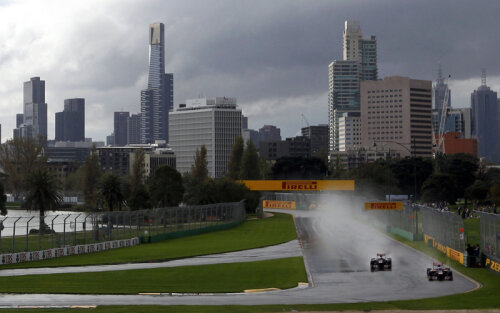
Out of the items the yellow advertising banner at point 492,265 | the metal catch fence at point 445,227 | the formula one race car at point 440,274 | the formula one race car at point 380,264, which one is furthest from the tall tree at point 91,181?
the formula one race car at point 440,274

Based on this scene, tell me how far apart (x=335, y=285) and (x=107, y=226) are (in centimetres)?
3664

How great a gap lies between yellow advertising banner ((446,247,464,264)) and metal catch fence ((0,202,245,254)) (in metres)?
33.1

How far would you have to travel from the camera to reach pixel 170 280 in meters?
48.0

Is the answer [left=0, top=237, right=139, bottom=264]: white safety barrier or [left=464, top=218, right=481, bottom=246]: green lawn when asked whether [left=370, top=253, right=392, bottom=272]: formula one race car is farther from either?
[left=0, top=237, right=139, bottom=264]: white safety barrier

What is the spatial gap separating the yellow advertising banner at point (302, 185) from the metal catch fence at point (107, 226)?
753 inches

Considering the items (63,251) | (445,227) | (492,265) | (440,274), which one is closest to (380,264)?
(440,274)

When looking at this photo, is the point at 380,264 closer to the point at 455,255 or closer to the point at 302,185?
the point at 455,255

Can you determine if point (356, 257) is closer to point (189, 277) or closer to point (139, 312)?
point (189, 277)

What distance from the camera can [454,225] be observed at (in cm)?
5934

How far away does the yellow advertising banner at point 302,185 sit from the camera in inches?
4840

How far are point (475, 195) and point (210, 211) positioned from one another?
74.2 metres

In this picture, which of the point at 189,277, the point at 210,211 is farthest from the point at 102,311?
the point at 210,211

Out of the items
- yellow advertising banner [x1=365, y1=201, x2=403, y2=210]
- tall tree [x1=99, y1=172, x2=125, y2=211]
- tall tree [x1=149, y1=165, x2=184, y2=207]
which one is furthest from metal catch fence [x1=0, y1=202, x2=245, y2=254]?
tall tree [x1=149, y1=165, x2=184, y2=207]

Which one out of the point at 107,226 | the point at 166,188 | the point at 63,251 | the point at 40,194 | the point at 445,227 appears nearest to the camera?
the point at 445,227
